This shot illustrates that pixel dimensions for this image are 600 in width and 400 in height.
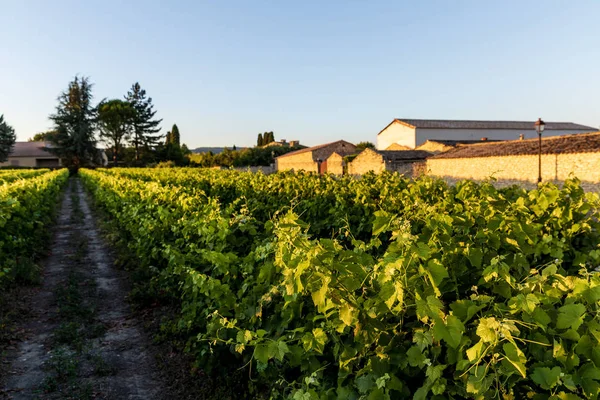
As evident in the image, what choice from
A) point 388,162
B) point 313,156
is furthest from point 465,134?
point 388,162

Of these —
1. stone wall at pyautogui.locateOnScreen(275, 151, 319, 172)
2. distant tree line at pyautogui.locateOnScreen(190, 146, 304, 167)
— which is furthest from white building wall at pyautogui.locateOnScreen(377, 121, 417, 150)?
distant tree line at pyautogui.locateOnScreen(190, 146, 304, 167)

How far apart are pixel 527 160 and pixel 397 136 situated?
33.1m

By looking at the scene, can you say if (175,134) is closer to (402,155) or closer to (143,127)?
(143,127)

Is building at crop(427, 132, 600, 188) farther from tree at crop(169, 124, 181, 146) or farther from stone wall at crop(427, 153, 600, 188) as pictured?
tree at crop(169, 124, 181, 146)

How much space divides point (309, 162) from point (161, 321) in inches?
1751

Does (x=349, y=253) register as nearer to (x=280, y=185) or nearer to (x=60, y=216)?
(x=280, y=185)

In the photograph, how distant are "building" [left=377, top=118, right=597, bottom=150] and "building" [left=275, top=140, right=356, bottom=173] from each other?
5.97 metres

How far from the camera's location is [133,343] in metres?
5.77

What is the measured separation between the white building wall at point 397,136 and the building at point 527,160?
2142 cm

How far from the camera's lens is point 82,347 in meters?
5.48

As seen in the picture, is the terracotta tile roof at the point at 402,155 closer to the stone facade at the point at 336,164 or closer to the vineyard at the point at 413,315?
the stone facade at the point at 336,164

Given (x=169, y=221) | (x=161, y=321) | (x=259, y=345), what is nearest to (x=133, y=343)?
(x=161, y=321)

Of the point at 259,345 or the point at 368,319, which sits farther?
the point at 259,345

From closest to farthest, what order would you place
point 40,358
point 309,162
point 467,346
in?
point 467,346
point 40,358
point 309,162
